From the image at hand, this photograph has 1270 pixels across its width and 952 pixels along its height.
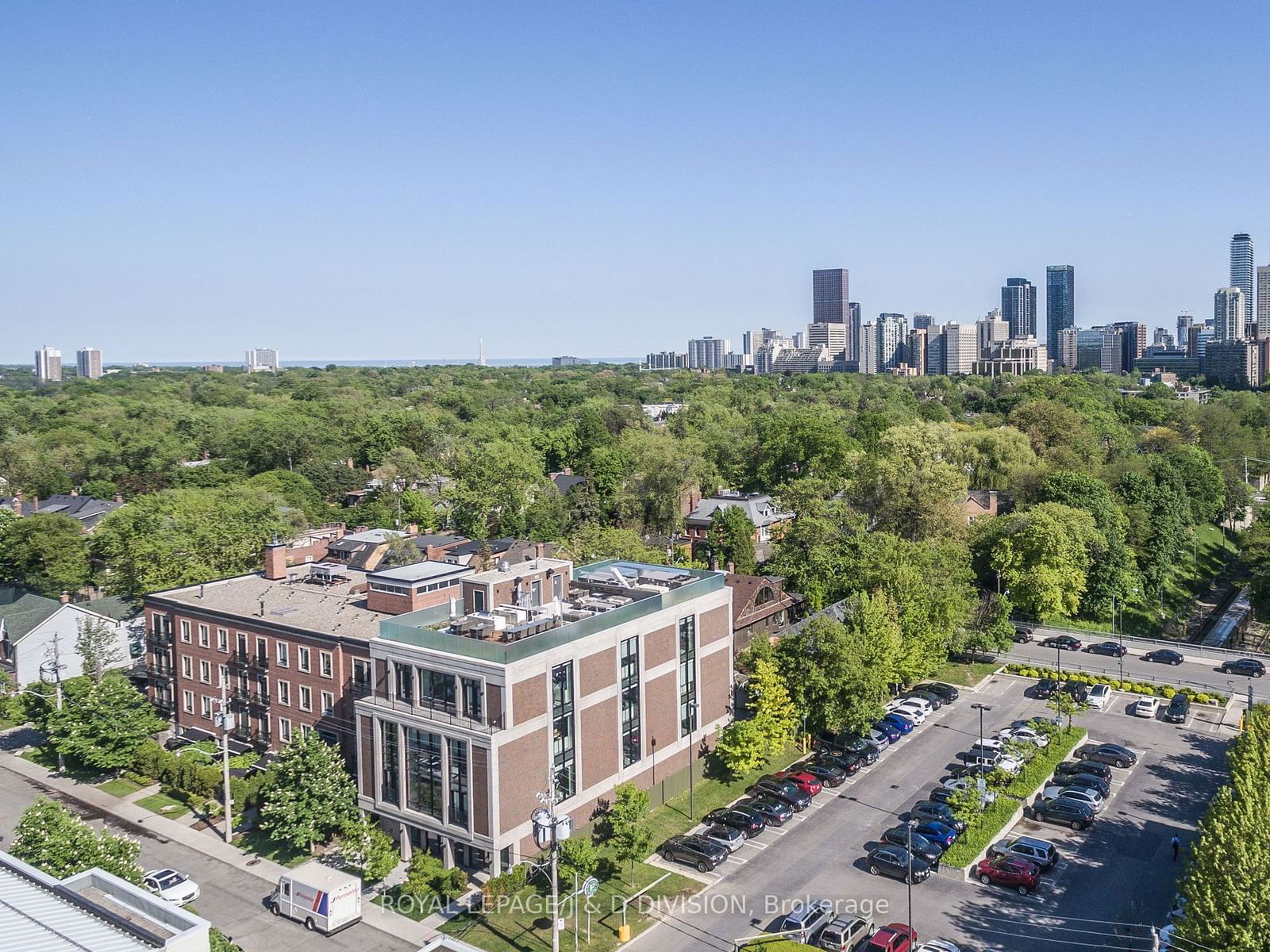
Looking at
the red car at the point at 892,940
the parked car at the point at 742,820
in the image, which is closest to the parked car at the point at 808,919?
the red car at the point at 892,940

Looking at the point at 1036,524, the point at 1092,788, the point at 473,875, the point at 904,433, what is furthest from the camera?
the point at 904,433

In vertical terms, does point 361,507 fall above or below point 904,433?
below

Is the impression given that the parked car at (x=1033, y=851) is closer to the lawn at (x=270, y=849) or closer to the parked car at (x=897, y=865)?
the parked car at (x=897, y=865)

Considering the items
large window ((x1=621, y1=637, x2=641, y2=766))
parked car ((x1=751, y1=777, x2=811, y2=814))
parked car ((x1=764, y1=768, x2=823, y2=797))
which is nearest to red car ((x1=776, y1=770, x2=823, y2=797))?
parked car ((x1=764, y1=768, x2=823, y2=797))

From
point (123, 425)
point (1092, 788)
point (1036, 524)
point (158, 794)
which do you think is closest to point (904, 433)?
point (1036, 524)

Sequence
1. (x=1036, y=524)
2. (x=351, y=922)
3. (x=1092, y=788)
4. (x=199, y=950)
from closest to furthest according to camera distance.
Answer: (x=199, y=950)
(x=351, y=922)
(x=1092, y=788)
(x=1036, y=524)

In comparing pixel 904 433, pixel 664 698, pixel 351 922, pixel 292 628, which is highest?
pixel 904 433

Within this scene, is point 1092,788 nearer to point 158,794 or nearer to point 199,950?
point 199,950

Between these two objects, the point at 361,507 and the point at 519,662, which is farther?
the point at 361,507
